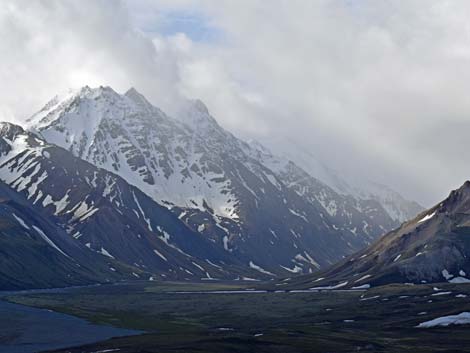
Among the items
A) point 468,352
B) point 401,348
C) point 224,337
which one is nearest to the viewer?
point 468,352

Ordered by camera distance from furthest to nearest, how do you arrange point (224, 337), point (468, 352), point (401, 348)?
point (224, 337) < point (401, 348) < point (468, 352)

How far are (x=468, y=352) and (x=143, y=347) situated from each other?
221 feet

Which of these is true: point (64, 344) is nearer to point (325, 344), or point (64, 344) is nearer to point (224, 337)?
point (224, 337)

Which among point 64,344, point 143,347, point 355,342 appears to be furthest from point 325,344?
point 64,344

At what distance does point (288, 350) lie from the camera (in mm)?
178625

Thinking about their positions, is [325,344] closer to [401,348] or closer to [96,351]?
[401,348]

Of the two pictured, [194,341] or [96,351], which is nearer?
[96,351]

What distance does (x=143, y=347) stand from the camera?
593 ft

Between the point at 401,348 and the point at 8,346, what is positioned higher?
the point at 8,346

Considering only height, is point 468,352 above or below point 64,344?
below

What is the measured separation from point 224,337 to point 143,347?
2283cm

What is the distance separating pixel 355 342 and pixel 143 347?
48.7 meters

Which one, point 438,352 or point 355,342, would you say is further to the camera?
point 355,342

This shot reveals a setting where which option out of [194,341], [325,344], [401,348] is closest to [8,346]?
[194,341]
